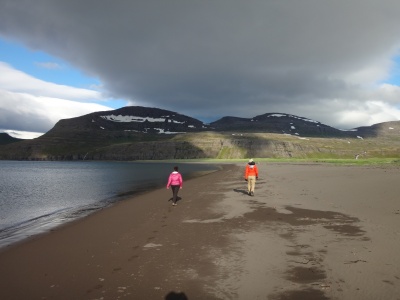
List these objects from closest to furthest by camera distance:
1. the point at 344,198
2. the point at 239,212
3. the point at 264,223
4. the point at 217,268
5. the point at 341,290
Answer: the point at 341,290, the point at 217,268, the point at 264,223, the point at 239,212, the point at 344,198

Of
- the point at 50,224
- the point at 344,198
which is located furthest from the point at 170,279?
the point at 344,198

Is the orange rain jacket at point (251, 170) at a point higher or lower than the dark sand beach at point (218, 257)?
higher

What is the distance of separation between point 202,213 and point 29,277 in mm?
11049

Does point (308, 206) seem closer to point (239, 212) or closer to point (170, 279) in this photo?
point (239, 212)

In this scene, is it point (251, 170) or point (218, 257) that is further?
point (251, 170)

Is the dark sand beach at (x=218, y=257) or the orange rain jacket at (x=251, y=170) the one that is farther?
the orange rain jacket at (x=251, y=170)

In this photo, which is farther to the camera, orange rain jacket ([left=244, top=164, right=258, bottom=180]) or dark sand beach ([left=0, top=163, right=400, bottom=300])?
orange rain jacket ([left=244, top=164, right=258, bottom=180])

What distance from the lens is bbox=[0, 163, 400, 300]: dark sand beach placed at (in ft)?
26.3

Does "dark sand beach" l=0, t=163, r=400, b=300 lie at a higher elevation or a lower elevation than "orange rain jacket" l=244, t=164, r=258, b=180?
lower

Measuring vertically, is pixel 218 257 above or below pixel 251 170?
below

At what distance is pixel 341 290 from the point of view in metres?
7.57

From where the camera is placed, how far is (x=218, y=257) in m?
10.5

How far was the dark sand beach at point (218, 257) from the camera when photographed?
26.3ft

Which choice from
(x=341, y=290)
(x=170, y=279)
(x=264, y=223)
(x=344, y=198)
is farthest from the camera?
(x=344, y=198)
